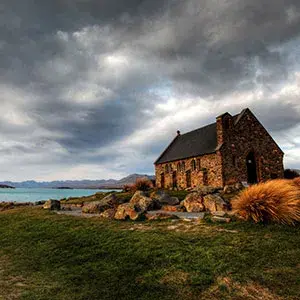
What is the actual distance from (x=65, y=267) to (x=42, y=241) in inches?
121

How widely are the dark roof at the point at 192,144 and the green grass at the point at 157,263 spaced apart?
21809mm

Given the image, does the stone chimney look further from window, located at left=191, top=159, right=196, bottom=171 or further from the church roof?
window, located at left=191, top=159, right=196, bottom=171

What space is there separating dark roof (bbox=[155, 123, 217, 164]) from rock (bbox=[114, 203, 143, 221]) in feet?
62.6

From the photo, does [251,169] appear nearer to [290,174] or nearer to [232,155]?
[232,155]

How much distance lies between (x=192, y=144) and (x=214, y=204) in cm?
2461

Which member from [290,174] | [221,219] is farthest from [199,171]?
[221,219]

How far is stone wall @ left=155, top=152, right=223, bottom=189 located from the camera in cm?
2861

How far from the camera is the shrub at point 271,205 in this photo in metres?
8.41

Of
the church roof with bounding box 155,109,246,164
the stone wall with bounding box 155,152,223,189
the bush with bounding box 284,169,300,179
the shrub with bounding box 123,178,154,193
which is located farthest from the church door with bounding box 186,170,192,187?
the bush with bounding box 284,169,300,179

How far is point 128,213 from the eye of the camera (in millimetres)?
11484

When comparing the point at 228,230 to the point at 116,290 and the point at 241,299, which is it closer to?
the point at 241,299

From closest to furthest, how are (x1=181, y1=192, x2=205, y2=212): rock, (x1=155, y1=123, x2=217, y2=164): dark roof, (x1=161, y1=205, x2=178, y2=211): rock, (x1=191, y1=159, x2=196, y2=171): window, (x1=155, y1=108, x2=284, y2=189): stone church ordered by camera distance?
(x1=181, y1=192, x2=205, y2=212): rock < (x1=161, y1=205, x2=178, y2=211): rock < (x1=155, y1=108, x2=284, y2=189): stone church < (x1=155, y1=123, x2=217, y2=164): dark roof < (x1=191, y1=159, x2=196, y2=171): window

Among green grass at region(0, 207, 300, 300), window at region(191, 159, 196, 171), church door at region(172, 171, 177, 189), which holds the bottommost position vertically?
green grass at region(0, 207, 300, 300)

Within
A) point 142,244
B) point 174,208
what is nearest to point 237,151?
point 174,208
